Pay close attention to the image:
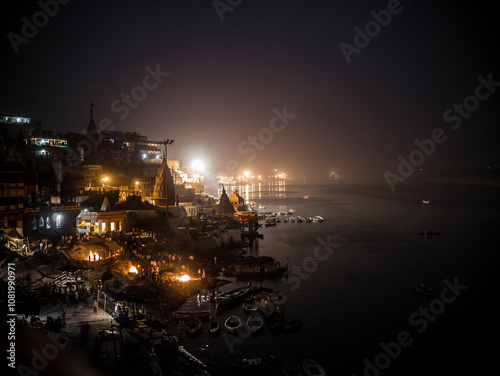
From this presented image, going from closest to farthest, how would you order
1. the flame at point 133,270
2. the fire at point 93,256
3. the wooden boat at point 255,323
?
the wooden boat at point 255,323 < the fire at point 93,256 < the flame at point 133,270

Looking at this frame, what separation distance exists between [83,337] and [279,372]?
9.16 metres

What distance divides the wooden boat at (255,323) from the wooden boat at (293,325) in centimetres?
161

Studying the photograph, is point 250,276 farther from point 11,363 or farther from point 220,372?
point 11,363

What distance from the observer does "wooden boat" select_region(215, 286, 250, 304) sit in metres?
25.4

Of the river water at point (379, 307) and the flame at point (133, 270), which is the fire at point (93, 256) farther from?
the river water at point (379, 307)

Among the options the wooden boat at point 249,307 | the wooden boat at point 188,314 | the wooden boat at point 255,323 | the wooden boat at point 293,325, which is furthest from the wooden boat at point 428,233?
the wooden boat at point 188,314

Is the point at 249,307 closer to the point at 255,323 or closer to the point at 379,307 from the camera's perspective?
the point at 255,323

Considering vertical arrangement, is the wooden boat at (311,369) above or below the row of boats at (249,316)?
below

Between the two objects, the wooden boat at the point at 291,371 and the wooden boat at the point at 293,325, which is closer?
the wooden boat at the point at 291,371

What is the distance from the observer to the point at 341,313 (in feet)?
84.0

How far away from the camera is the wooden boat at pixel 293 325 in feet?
72.5

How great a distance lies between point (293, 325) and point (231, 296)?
18.2 feet

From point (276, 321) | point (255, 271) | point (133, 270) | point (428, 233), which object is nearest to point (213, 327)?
point (276, 321)

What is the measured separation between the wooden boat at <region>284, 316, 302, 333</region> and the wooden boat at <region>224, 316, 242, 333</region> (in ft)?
9.98
